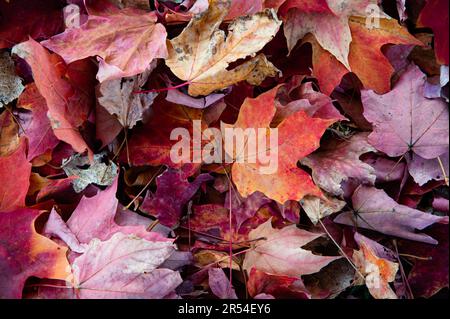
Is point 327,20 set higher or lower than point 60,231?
higher

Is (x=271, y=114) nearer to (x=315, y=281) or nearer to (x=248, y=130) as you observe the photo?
(x=248, y=130)

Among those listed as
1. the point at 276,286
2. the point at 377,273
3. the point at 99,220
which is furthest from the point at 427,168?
the point at 99,220

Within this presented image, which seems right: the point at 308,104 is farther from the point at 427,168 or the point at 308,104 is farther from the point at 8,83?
the point at 8,83

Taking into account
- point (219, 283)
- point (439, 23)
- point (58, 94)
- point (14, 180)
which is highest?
point (439, 23)

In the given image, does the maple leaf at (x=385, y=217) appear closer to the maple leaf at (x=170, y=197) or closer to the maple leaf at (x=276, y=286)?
the maple leaf at (x=276, y=286)

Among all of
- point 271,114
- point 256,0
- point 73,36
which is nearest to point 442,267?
point 271,114

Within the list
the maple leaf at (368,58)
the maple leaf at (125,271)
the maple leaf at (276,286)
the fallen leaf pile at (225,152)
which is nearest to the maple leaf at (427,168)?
the fallen leaf pile at (225,152)
